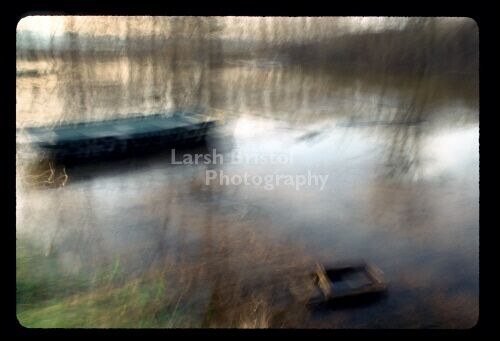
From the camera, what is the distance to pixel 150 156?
1783 mm

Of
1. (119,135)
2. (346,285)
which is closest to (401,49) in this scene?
(346,285)

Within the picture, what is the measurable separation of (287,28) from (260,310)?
1036 mm

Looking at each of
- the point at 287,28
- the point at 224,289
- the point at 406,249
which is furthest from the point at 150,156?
the point at 406,249

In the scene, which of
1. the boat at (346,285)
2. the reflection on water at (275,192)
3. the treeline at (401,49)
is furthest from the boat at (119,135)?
the boat at (346,285)

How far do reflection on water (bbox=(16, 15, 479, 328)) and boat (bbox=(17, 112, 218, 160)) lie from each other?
0.04 m

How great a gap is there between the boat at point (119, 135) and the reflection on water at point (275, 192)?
1.5 inches

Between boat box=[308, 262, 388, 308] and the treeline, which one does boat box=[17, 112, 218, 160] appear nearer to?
the treeline

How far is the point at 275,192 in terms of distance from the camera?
179 cm

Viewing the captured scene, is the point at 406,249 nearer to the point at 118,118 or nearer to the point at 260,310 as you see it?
the point at 260,310

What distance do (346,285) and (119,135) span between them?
0.99 metres

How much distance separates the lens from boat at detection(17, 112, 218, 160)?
177cm

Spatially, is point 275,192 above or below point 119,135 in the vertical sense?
below

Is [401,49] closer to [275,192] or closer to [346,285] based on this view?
[275,192]

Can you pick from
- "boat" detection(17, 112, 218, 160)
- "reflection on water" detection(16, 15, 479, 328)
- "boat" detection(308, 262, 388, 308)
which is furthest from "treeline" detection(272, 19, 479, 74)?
"boat" detection(308, 262, 388, 308)
